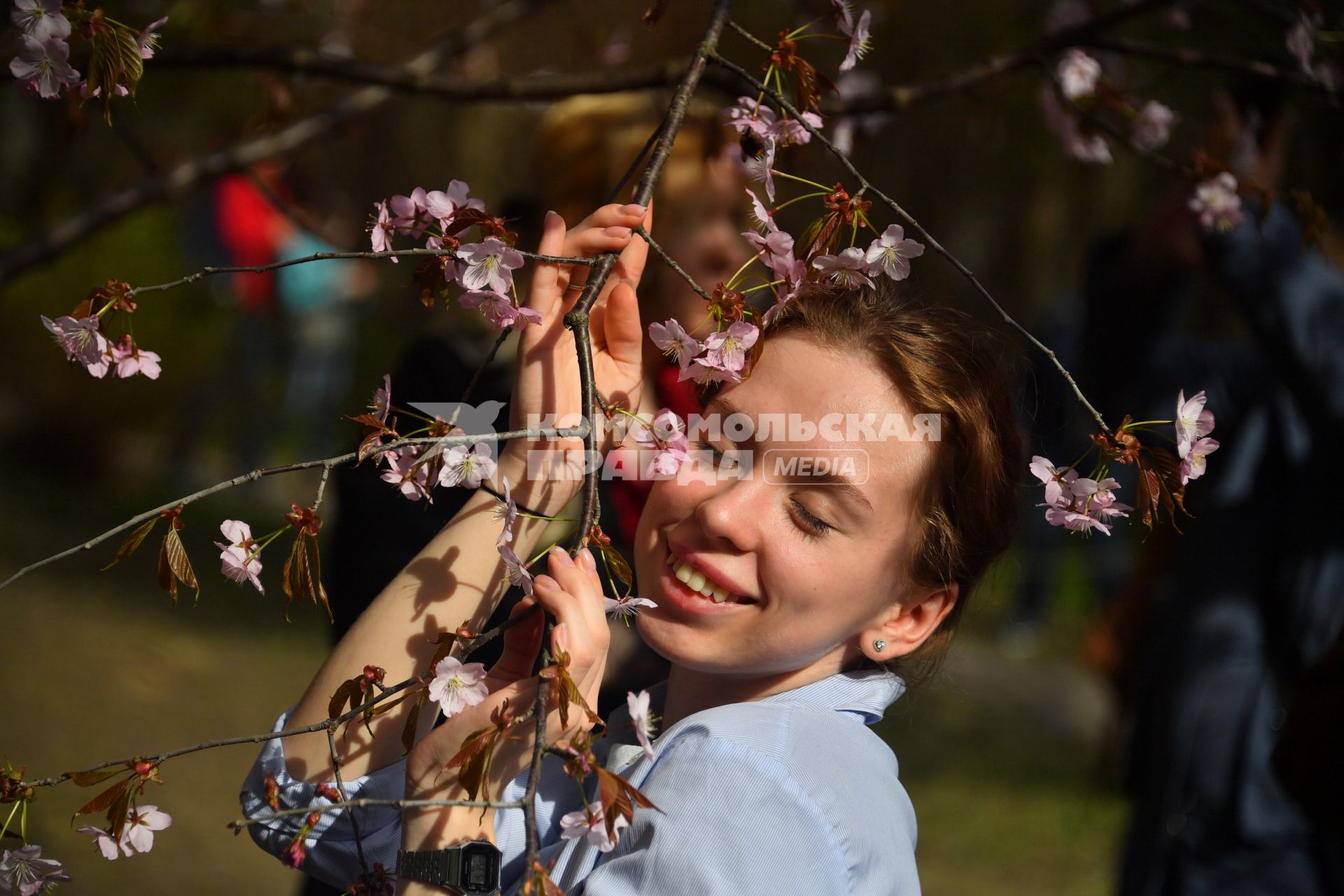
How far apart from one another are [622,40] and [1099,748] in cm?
379

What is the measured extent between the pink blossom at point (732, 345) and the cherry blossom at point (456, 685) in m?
0.35

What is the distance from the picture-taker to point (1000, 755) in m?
4.96

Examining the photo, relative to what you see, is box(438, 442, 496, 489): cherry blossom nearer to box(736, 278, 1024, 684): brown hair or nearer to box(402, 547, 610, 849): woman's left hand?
box(402, 547, 610, 849): woman's left hand

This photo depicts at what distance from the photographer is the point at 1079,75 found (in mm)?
1887

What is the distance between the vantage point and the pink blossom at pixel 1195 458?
43.1 inches

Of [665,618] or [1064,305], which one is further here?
[1064,305]

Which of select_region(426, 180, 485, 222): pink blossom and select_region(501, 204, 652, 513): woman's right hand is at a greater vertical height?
select_region(426, 180, 485, 222): pink blossom

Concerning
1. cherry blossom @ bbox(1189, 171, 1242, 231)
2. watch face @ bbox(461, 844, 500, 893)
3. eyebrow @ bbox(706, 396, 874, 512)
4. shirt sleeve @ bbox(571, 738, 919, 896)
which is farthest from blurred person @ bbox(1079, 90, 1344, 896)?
watch face @ bbox(461, 844, 500, 893)

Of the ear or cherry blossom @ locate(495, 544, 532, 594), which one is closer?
cherry blossom @ locate(495, 544, 532, 594)

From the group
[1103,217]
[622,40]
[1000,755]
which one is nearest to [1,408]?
[622,40]

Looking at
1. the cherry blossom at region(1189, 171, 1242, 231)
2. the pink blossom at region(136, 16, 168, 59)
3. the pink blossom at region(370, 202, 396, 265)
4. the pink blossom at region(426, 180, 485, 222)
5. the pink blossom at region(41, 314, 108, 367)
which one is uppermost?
the pink blossom at region(136, 16, 168, 59)

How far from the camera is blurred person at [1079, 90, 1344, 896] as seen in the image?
216cm

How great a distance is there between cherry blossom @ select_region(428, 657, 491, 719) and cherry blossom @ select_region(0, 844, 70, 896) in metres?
0.37

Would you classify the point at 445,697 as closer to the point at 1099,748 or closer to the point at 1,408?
the point at 1099,748
